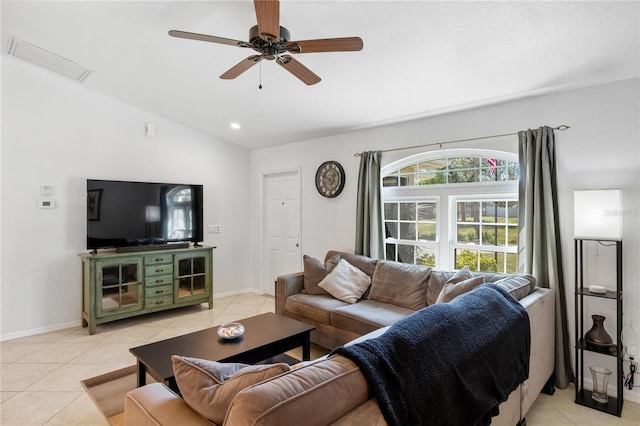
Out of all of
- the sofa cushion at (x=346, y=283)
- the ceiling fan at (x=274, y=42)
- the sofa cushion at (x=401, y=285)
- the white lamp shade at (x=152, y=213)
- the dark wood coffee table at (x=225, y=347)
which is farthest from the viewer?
the white lamp shade at (x=152, y=213)

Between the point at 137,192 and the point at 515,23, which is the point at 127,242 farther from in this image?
the point at 515,23

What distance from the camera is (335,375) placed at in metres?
1.12

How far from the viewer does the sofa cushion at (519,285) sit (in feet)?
7.88

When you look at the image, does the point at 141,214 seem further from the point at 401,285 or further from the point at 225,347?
the point at 401,285

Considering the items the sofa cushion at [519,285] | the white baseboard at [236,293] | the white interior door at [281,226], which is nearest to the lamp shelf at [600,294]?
the sofa cushion at [519,285]

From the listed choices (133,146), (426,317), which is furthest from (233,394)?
(133,146)

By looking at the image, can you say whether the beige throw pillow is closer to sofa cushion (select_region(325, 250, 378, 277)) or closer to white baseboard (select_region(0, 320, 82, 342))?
sofa cushion (select_region(325, 250, 378, 277))

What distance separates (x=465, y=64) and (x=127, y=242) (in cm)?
412

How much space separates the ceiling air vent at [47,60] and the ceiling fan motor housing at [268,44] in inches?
104

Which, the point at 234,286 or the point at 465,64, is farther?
the point at 234,286

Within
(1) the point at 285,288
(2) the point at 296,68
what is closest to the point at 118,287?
(1) the point at 285,288

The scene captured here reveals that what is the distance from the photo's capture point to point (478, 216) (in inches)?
138

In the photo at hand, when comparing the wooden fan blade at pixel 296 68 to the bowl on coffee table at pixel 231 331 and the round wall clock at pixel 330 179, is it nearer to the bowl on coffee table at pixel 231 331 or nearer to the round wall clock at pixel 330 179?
the bowl on coffee table at pixel 231 331

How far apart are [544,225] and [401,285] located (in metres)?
1.31
